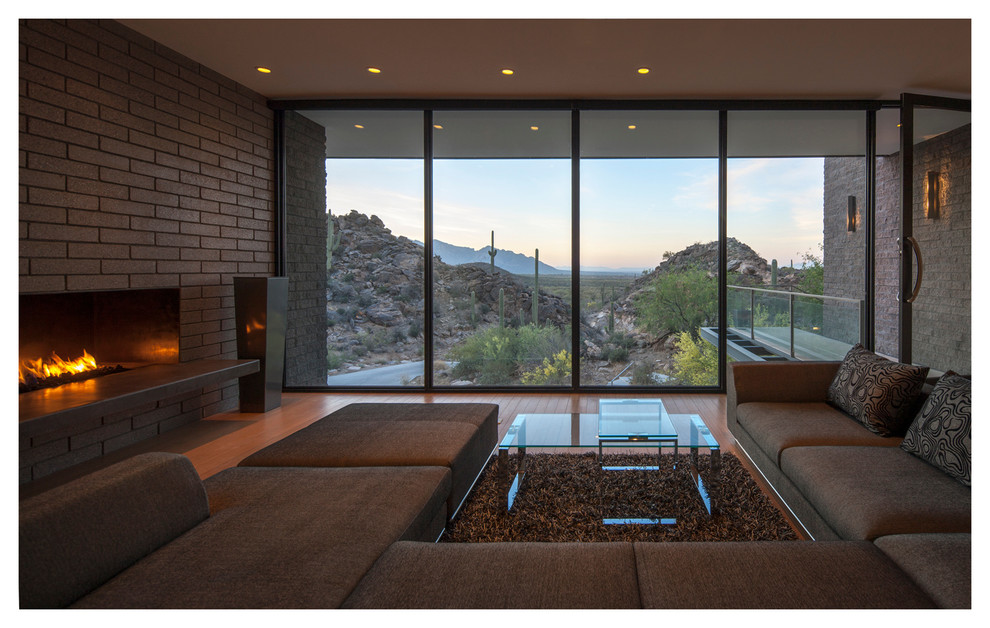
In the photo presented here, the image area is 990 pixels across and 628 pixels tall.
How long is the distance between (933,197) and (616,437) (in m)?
3.56

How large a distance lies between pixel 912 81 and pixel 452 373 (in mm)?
4336

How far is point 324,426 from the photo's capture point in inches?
103

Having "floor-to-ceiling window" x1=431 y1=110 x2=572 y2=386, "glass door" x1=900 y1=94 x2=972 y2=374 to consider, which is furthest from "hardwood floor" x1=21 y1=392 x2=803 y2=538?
"glass door" x1=900 y1=94 x2=972 y2=374

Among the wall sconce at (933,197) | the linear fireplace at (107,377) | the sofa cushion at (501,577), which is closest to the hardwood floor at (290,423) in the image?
the linear fireplace at (107,377)

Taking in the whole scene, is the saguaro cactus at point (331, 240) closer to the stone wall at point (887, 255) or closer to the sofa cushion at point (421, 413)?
the sofa cushion at point (421, 413)

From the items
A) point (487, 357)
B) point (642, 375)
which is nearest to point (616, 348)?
point (642, 375)

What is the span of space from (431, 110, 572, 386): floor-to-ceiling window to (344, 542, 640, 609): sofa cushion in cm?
371

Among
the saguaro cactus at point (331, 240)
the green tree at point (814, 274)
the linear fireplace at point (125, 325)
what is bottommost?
the linear fireplace at point (125, 325)

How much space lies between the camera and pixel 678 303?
16.5ft

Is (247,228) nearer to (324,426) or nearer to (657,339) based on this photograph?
(324,426)

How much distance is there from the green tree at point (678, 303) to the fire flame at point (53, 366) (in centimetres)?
411

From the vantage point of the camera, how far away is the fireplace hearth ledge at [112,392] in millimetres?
2479

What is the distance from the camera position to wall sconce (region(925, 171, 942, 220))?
4189 millimetres

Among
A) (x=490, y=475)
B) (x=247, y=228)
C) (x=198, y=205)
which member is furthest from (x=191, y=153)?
(x=490, y=475)
